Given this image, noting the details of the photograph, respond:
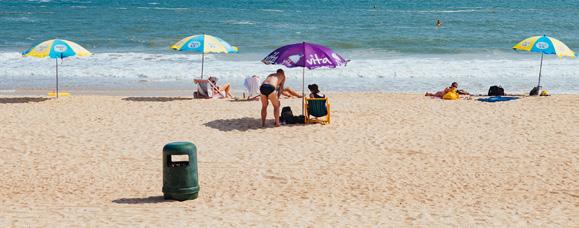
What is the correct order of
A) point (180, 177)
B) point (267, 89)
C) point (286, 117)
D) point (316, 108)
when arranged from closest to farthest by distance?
1. point (180, 177)
2. point (267, 89)
3. point (316, 108)
4. point (286, 117)

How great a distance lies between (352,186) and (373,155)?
5.57 ft

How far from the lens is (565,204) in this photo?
28.7ft

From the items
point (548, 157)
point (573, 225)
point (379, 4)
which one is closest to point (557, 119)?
point (548, 157)

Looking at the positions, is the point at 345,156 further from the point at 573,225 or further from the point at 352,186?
the point at 573,225

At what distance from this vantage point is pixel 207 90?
16359 mm

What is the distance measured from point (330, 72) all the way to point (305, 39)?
13.7m

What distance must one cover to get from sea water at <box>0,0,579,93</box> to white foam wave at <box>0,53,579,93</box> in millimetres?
31

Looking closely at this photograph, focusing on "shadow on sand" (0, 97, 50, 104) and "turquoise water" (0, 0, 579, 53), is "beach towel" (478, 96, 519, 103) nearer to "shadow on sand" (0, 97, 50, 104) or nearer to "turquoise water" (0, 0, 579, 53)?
"shadow on sand" (0, 97, 50, 104)

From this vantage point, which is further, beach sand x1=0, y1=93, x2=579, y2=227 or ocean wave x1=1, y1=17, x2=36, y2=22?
ocean wave x1=1, y1=17, x2=36, y2=22

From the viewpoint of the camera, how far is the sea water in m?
21.6

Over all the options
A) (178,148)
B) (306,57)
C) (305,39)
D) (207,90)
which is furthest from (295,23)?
(178,148)

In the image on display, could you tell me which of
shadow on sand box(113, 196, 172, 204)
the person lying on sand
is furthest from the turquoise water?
shadow on sand box(113, 196, 172, 204)

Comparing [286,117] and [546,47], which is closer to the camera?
[286,117]

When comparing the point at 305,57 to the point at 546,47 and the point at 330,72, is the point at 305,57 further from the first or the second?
the point at 330,72
